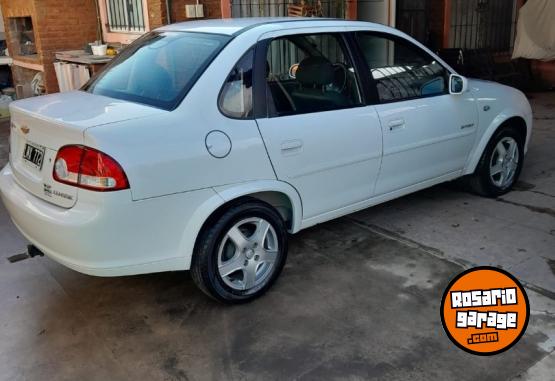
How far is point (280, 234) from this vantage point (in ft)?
11.7

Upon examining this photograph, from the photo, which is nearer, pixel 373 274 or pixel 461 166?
pixel 373 274

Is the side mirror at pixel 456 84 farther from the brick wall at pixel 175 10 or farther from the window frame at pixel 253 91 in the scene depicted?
the brick wall at pixel 175 10

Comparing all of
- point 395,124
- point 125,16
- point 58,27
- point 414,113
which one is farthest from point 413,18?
point 395,124

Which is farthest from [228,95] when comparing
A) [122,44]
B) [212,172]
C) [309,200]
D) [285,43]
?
[122,44]

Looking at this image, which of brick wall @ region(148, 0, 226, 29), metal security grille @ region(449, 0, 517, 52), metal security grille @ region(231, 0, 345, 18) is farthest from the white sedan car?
metal security grille @ region(449, 0, 517, 52)

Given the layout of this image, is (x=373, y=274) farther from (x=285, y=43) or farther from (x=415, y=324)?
(x=285, y=43)

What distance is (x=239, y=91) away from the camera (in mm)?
3367

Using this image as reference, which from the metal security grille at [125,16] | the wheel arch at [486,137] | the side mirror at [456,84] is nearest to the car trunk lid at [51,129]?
the side mirror at [456,84]

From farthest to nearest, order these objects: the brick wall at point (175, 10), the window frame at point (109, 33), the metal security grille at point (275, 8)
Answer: the window frame at point (109, 33)
the metal security grille at point (275, 8)
the brick wall at point (175, 10)

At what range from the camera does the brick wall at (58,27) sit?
348 inches

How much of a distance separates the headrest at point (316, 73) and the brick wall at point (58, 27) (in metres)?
6.15

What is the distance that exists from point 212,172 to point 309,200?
84cm

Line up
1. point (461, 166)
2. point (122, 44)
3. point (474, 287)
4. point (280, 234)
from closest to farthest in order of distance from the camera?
point (474, 287) → point (280, 234) → point (461, 166) → point (122, 44)

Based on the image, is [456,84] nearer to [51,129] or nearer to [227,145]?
[227,145]
